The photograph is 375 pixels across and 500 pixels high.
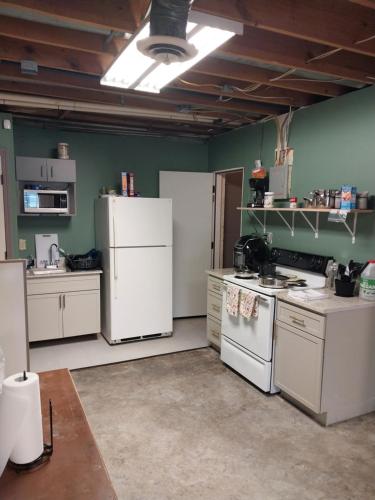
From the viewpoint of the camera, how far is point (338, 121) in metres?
3.14

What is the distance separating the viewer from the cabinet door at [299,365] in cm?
260

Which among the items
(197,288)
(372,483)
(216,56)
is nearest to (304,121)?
(216,56)

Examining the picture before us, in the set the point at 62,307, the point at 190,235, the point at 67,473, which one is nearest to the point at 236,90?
the point at 190,235

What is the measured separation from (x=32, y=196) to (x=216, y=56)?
256cm

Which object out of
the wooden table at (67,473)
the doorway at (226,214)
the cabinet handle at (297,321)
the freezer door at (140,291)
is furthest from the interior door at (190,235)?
the wooden table at (67,473)

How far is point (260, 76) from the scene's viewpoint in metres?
2.79

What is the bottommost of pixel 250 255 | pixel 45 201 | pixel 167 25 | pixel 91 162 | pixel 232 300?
pixel 232 300

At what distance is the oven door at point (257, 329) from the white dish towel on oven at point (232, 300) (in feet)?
0.16

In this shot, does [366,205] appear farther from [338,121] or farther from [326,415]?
[326,415]

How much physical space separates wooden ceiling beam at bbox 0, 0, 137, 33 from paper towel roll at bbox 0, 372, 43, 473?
170cm

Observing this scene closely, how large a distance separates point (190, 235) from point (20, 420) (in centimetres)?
412

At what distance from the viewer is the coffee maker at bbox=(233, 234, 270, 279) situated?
3.74 m

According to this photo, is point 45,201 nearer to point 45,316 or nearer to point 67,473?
point 45,316

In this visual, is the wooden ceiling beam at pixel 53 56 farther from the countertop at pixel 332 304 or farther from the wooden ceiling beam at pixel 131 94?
the countertop at pixel 332 304
